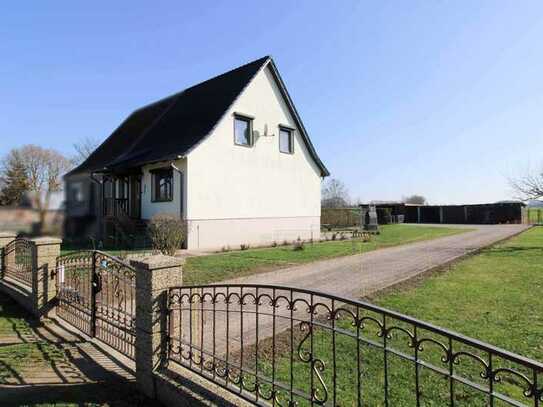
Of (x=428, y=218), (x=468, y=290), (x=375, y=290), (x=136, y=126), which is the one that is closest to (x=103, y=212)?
(x=136, y=126)

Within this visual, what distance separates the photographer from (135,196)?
706 inches

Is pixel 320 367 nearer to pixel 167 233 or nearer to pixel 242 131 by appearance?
pixel 167 233

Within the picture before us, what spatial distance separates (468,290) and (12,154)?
87.0ft

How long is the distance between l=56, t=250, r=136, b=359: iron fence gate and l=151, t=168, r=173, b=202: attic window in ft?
31.1

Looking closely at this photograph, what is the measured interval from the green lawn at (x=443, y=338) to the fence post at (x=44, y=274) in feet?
14.2

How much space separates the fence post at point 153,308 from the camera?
3.66m

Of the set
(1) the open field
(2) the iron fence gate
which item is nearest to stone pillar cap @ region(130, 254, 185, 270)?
(2) the iron fence gate

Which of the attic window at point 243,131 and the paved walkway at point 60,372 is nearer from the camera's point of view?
the paved walkway at point 60,372

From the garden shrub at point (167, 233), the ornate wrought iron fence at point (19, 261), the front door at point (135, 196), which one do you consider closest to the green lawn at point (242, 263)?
the garden shrub at point (167, 233)

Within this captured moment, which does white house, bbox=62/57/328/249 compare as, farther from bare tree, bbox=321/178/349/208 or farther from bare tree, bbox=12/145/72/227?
bare tree, bbox=321/178/349/208

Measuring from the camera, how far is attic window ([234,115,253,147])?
1669 centimetres

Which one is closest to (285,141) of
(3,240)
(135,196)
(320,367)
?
(135,196)

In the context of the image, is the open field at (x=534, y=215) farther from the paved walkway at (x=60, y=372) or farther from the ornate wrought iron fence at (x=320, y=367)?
the paved walkway at (x=60, y=372)

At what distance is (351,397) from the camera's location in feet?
10.8
